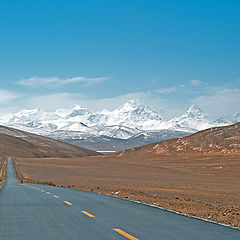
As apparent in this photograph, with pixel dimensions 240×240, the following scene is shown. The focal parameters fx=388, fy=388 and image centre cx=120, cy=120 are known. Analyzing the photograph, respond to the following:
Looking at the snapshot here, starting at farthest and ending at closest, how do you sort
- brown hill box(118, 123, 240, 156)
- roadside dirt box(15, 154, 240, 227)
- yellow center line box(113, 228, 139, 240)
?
brown hill box(118, 123, 240, 156)
roadside dirt box(15, 154, 240, 227)
yellow center line box(113, 228, 139, 240)

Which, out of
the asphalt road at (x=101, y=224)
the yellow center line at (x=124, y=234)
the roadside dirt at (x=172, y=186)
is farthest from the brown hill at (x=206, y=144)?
the yellow center line at (x=124, y=234)

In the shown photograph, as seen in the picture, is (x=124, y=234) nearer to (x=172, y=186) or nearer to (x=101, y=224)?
(x=101, y=224)

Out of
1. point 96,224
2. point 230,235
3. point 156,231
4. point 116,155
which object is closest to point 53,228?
point 96,224

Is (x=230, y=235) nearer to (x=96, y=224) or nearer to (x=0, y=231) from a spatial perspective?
(x=96, y=224)

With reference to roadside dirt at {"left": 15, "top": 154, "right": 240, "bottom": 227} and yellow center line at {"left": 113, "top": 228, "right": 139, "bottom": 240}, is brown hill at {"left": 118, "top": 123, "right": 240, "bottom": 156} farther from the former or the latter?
yellow center line at {"left": 113, "top": 228, "right": 139, "bottom": 240}

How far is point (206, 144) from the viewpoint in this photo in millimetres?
139250

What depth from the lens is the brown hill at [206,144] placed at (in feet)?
418

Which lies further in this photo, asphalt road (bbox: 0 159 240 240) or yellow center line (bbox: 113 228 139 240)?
asphalt road (bbox: 0 159 240 240)

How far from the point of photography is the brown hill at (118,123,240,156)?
12750cm

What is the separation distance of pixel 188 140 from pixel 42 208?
13714 cm

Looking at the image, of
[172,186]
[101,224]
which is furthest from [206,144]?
[101,224]

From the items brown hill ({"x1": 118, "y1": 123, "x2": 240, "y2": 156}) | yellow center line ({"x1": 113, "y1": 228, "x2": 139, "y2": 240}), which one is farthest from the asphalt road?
brown hill ({"x1": 118, "y1": 123, "x2": 240, "y2": 156})

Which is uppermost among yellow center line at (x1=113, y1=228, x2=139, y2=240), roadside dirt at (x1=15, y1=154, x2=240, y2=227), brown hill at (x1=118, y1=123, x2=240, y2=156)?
brown hill at (x1=118, y1=123, x2=240, y2=156)

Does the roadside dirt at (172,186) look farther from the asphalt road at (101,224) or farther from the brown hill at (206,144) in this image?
the brown hill at (206,144)
